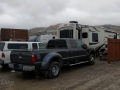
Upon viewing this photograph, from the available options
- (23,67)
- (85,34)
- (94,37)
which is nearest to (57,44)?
(23,67)

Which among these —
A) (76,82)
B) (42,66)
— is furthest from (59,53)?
(76,82)

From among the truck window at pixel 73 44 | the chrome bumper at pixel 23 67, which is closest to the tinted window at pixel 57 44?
the truck window at pixel 73 44

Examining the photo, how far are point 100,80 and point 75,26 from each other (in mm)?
7998

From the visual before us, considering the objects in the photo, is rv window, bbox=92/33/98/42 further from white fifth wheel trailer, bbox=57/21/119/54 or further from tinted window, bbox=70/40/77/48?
tinted window, bbox=70/40/77/48

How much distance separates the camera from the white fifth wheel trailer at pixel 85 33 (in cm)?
1441

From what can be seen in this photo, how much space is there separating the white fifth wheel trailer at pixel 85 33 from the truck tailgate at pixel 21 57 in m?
7.62

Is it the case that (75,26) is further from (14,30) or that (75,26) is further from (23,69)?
(14,30)

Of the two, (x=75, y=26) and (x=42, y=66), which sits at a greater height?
(x=75, y=26)

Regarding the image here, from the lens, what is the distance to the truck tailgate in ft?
22.5

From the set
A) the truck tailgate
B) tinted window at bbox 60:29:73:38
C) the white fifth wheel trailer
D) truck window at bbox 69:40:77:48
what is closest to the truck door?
the white fifth wheel trailer

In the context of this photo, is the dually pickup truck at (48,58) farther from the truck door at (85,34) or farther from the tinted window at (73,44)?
the truck door at (85,34)

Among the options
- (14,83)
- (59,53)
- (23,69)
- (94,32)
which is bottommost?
(14,83)

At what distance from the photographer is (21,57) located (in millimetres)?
7137

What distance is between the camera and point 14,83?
→ 6.66 m
